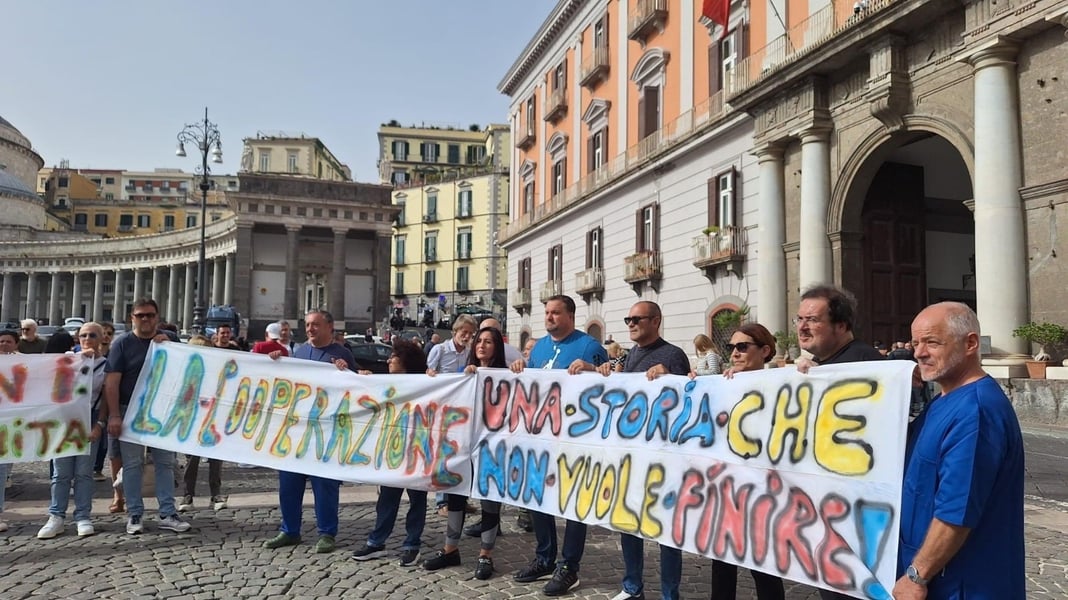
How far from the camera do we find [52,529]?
6.02 m

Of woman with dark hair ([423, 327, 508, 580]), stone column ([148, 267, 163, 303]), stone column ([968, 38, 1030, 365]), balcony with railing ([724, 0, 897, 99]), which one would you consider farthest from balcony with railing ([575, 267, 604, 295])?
stone column ([148, 267, 163, 303])

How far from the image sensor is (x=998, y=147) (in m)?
12.7

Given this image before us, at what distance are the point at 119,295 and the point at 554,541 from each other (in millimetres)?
83761

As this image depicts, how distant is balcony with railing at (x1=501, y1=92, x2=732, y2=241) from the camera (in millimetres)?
21469

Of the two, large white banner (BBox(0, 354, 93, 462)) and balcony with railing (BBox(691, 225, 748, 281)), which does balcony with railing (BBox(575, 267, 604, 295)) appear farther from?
large white banner (BBox(0, 354, 93, 462))

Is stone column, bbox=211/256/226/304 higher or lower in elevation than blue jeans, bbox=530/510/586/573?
higher

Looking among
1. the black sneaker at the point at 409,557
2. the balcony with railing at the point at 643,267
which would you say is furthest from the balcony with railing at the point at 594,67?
the black sneaker at the point at 409,557

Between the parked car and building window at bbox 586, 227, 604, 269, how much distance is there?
10.1 metres

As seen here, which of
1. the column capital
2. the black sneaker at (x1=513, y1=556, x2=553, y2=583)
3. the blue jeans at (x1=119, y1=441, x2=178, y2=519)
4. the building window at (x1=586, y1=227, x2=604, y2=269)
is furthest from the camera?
the building window at (x1=586, y1=227, x2=604, y2=269)

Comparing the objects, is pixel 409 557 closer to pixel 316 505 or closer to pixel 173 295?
pixel 316 505

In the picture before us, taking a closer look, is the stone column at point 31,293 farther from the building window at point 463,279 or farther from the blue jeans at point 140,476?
the blue jeans at point 140,476

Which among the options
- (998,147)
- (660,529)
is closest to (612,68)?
(998,147)

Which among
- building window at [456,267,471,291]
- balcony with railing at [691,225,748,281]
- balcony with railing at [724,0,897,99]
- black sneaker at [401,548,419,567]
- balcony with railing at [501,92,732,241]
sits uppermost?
balcony with railing at [724,0,897,99]

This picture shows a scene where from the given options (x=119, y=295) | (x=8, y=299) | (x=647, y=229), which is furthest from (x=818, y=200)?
(x=8, y=299)
